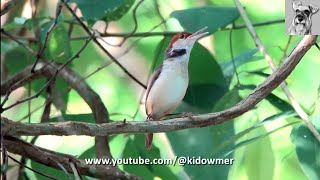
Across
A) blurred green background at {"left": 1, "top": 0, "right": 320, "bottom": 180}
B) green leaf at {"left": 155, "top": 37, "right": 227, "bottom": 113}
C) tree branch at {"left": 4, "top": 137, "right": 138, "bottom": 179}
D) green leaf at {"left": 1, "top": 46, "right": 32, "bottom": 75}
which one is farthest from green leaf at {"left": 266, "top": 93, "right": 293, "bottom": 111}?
green leaf at {"left": 1, "top": 46, "right": 32, "bottom": 75}

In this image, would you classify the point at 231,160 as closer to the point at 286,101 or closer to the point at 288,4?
the point at 286,101

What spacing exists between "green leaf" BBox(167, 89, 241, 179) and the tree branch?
12 cm

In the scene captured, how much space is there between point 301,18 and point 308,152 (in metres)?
0.19

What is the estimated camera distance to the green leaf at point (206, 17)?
1.01 meters

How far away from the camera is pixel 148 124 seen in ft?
2.46

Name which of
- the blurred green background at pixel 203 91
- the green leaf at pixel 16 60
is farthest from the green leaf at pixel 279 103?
the green leaf at pixel 16 60

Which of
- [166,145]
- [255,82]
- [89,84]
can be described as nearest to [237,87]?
[255,82]

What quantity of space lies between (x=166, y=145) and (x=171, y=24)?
0.69 ft

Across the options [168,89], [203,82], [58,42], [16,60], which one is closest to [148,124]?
[168,89]

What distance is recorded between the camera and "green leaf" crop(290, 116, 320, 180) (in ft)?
3.05

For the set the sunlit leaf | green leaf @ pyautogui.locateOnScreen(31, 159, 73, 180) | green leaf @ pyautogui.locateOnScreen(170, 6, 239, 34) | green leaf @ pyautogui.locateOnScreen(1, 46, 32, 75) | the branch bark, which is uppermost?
green leaf @ pyautogui.locateOnScreen(1, 46, 32, 75)

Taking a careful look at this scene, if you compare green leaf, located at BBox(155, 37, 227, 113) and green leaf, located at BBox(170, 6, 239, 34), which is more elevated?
green leaf, located at BBox(170, 6, 239, 34)

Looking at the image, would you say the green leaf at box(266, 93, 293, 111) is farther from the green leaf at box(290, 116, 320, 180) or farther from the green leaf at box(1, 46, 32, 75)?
the green leaf at box(1, 46, 32, 75)

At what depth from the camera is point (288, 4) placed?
3.11 feet
